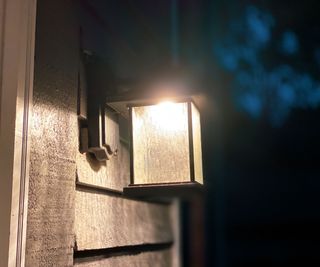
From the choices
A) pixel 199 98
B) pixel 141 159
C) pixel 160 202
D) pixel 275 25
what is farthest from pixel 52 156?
pixel 275 25

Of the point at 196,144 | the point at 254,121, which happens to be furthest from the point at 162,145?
the point at 254,121

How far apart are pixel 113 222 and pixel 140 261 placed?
1.58ft

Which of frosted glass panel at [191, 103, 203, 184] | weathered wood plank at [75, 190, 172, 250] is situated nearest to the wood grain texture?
weathered wood plank at [75, 190, 172, 250]

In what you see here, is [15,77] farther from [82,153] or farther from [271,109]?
[271,109]

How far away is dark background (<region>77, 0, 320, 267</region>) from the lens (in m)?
3.33

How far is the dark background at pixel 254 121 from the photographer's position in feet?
10.9

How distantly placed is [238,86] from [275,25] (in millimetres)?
831

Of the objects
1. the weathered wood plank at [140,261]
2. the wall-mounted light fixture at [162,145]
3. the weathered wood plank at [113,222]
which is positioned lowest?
the weathered wood plank at [140,261]

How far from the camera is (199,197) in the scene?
10.8ft

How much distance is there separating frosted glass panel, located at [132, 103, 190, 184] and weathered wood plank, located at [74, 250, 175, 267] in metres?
0.35

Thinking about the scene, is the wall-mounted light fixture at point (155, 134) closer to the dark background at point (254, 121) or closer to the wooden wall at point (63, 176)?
the wooden wall at point (63, 176)

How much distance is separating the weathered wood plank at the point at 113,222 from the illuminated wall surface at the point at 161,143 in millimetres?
195

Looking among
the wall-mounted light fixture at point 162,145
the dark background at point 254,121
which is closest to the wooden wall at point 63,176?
the wall-mounted light fixture at point 162,145

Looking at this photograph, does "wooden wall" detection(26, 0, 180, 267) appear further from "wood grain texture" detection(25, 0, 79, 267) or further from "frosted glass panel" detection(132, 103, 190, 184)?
"frosted glass panel" detection(132, 103, 190, 184)
